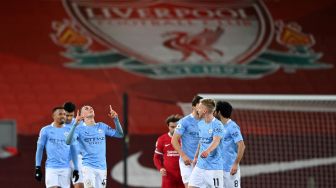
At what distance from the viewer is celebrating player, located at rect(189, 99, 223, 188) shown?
10.4 meters

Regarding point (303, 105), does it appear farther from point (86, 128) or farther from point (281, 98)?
point (86, 128)

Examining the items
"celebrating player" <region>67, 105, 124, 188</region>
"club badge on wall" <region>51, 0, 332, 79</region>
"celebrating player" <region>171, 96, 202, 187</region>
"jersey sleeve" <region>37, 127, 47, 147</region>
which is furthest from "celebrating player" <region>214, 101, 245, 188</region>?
"club badge on wall" <region>51, 0, 332, 79</region>

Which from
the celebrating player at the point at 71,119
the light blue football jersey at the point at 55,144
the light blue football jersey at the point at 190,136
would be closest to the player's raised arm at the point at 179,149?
the light blue football jersey at the point at 190,136

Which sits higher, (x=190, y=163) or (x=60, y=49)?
(x=60, y=49)

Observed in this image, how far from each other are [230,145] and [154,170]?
664cm

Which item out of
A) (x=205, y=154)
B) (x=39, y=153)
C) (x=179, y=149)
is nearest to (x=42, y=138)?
(x=39, y=153)

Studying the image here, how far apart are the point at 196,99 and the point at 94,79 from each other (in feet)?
25.1

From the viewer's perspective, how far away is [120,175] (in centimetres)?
1781

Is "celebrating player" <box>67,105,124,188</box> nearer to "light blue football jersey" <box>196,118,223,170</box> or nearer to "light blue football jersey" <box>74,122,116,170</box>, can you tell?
"light blue football jersey" <box>74,122,116,170</box>

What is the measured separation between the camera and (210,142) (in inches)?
416

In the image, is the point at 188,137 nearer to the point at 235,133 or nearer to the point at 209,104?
the point at 235,133

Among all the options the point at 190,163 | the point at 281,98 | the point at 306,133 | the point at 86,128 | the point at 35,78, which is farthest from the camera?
the point at 35,78

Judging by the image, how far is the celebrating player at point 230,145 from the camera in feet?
36.3

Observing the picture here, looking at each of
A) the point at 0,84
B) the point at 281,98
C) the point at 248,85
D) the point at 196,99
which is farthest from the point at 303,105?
the point at 0,84
